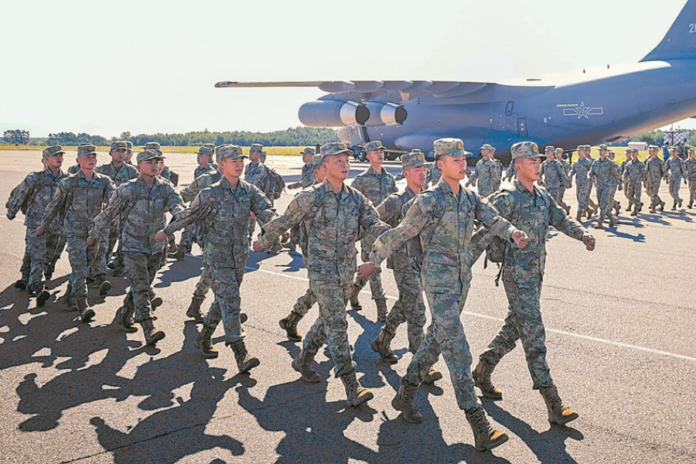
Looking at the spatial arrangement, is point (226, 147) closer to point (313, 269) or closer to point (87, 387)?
point (313, 269)

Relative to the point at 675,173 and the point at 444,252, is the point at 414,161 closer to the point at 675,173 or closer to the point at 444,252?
the point at 444,252

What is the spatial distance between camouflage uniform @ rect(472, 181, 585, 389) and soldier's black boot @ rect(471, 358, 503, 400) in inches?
2.1

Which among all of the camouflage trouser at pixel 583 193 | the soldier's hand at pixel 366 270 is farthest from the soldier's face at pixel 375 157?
the camouflage trouser at pixel 583 193

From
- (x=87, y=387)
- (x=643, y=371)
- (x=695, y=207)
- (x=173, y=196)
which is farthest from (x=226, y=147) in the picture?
(x=695, y=207)

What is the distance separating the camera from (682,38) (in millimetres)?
26516

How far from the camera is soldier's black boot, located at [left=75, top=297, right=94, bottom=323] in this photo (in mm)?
7852

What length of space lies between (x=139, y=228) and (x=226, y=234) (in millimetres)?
1461

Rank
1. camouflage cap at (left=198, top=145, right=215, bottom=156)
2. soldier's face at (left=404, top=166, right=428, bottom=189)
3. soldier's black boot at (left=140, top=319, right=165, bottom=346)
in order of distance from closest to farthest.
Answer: soldier's face at (left=404, top=166, right=428, bottom=189), soldier's black boot at (left=140, top=319, right=165, bottom=346), camouflage cap at (left=198, top=145, right=215, bottom=156)

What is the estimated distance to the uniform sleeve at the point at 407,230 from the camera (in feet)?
16.1

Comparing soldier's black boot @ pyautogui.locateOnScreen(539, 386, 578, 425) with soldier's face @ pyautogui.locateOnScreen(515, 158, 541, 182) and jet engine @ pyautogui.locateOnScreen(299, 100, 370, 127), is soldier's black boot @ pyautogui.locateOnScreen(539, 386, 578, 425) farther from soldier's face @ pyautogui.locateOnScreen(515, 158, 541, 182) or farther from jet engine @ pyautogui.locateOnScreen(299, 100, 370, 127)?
jet engine @ pyautogui.locateOnScreen(299, 100, 370, 127)

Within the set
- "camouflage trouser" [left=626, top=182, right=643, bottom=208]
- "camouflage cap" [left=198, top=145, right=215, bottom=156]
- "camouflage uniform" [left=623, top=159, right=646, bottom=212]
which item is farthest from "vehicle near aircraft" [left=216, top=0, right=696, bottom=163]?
"camouflage cap" [left=198, top=145, right=215, bottom=156]

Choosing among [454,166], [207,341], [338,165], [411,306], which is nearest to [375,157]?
[411,306]

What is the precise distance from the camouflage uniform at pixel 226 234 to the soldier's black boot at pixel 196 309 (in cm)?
163

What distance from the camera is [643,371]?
6.06 meters
